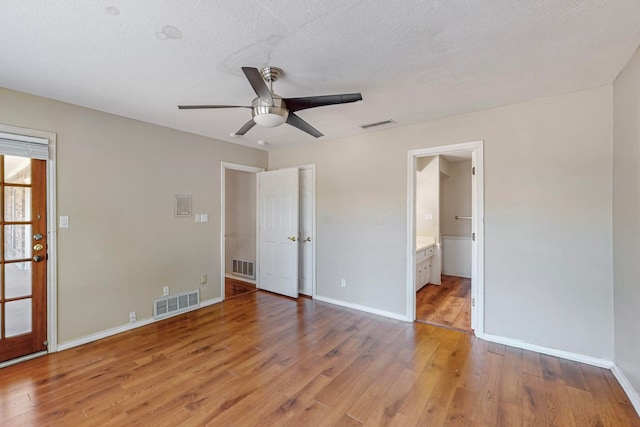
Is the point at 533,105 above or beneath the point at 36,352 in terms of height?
above

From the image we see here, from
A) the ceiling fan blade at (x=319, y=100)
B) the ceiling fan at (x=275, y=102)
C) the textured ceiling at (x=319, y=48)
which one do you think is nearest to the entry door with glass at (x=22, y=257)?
the textured ceiling at (x=319, y=48)

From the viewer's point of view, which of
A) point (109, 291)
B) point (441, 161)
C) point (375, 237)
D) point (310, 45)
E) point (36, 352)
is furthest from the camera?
point (441, 161)

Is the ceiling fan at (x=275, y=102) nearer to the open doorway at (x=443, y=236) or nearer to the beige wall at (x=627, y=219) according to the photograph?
the beige wall at (x=627, y=219)

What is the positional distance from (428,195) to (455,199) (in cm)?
98

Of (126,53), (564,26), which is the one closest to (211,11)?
(126,53)

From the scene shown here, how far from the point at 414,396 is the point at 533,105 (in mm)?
2834

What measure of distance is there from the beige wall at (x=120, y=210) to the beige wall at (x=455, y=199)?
4631 mm

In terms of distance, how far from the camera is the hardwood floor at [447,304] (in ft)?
11.2

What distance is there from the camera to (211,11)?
1.52 metres

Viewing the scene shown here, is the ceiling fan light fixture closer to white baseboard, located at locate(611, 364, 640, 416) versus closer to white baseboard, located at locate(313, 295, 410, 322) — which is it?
white baseboard, located at locate(313, 295, 410, 322)

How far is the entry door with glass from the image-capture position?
2451 mm

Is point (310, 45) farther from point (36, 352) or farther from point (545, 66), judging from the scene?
point (36, 352)

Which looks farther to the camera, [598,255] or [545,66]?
[598,255]

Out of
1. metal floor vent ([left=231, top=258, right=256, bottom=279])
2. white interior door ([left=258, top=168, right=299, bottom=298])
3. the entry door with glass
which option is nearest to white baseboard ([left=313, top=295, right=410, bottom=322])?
white interior door ([left=258, top=168, right=299, bottom=298])
